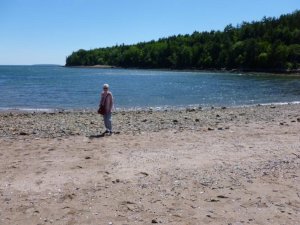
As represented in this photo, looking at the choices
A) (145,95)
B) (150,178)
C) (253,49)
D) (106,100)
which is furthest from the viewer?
(253,49)

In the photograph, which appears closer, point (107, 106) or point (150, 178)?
point (150, 178)

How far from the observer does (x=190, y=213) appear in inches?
293

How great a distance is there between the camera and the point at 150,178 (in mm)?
9508

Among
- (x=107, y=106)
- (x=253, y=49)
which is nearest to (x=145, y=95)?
(x=107, y=106)

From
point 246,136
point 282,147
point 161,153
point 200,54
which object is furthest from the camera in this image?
point 200,54

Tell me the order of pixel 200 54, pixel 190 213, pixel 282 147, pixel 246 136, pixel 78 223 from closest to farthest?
1. pixel 78 223
2. pixel 190 213
3. pixel 282 147
4. pixel 246 136
5. pixel 200 54

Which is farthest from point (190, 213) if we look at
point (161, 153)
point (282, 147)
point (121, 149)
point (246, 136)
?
point (246, 136)

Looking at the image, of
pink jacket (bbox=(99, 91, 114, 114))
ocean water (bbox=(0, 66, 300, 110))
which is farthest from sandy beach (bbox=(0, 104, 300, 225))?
ocean water (bbox=(0, 66, 300, 110))

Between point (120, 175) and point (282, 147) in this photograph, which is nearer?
point (120, 175)

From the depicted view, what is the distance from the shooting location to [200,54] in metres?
186

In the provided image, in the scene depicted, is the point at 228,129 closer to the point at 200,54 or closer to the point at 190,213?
the point at 190,213

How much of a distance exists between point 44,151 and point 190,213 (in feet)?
20.7

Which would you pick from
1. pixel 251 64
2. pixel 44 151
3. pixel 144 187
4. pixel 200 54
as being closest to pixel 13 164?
pixel 44 151

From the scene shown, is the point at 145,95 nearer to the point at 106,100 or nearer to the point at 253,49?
the point at 106,100
